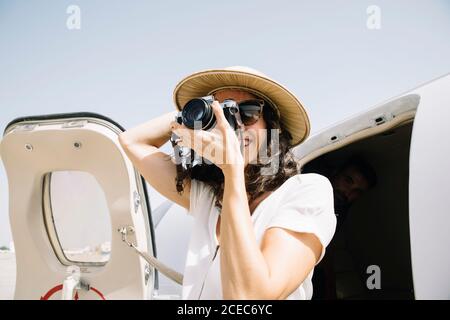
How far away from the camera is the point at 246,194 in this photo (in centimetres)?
107

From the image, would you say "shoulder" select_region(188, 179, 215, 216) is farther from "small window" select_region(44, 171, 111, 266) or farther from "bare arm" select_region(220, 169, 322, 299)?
"small window" select_region(44, 171, 111, 266)

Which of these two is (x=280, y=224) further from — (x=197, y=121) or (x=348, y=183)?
(x=348, y=183)

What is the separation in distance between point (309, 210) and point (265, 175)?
0.91 feet

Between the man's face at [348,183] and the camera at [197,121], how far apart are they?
1499mm

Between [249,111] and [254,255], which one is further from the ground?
[249,111]

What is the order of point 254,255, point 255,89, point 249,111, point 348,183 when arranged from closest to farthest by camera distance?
point 254,255, point 249,111, point 255,89, point 348,183

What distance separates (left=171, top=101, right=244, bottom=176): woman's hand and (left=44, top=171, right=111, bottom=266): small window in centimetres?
120

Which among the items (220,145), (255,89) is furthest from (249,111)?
(220,145)

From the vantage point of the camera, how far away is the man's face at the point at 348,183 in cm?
258

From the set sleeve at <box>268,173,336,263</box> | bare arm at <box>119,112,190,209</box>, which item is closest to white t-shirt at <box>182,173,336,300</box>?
sleeve at <box>268,173,336,263</box>

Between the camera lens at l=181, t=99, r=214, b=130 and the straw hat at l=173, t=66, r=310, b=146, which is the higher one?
the straw hat at l=173, t=66, r=310, b=146

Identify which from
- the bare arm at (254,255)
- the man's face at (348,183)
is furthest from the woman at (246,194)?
the man's face at (348,183)

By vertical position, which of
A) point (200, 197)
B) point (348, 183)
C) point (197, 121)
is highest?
point (348, 183)

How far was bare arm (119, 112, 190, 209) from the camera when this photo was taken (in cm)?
139
